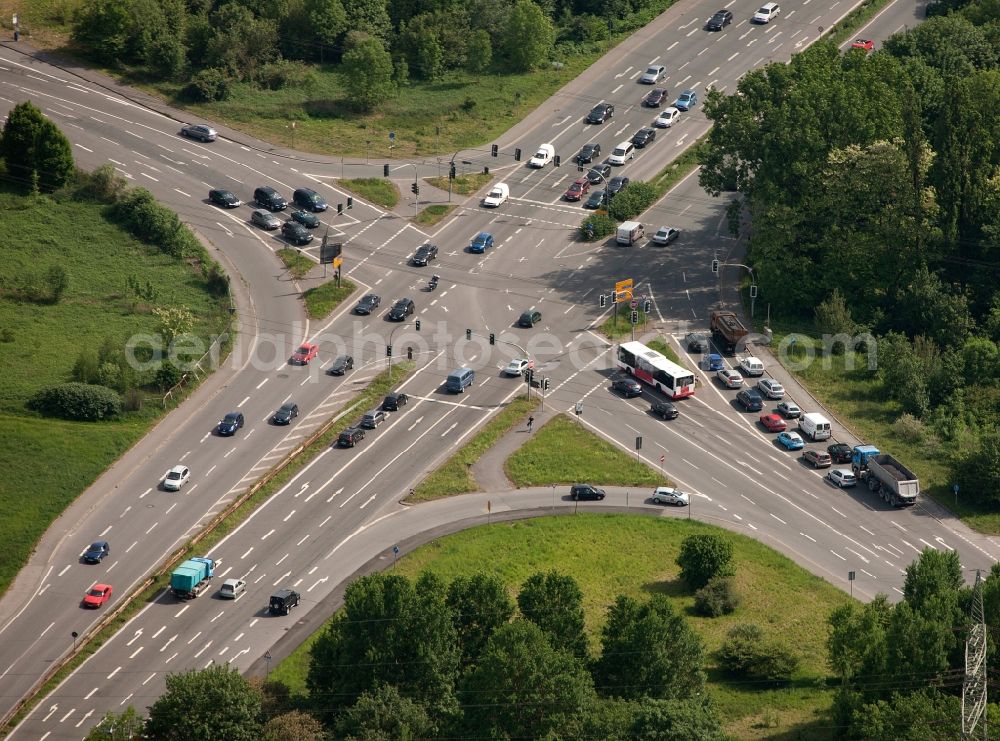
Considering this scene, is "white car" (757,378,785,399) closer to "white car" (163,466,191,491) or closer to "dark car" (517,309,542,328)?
"dark car" (517,309,542,328)

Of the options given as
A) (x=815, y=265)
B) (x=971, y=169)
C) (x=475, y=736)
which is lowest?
(x=475, y=736)

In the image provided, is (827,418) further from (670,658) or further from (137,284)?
(137,284)

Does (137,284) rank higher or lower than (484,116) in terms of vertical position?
lower

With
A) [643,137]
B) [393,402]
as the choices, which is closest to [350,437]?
[393,402]

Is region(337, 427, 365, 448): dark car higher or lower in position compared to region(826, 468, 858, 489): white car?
lower

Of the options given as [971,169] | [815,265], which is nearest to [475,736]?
[815,265]

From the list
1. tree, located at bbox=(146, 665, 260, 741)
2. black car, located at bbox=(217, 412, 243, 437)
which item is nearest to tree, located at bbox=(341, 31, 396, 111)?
black car, located at bbox=(217, 412, 243, 437)

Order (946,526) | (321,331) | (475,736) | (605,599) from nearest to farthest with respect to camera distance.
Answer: (475,736) → (605,599) → (946,526) → (321,331)
